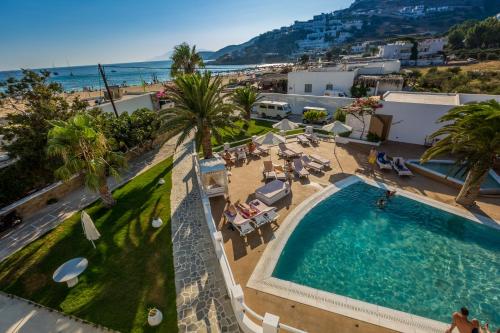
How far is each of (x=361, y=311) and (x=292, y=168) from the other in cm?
939

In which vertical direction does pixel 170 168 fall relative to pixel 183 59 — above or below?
below

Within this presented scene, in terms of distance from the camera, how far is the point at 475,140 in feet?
34.9

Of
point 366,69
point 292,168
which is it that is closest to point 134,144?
point 292,168

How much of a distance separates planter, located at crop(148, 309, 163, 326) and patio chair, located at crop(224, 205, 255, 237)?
4.20 m

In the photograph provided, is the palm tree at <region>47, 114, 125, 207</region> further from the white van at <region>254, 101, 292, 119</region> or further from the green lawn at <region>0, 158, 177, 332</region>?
the white van at <region>254, 101, 292, 119</region>

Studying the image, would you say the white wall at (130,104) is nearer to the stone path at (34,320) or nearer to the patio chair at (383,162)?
the stone path at (34,320)

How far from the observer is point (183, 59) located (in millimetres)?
32281

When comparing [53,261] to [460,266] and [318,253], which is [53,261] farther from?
[460,266]

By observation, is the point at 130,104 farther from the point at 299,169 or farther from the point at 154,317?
the point at 154,317

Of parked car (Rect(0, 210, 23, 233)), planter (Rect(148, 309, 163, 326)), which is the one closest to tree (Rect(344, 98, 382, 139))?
planter (Rect(148, 309, 163, 326))

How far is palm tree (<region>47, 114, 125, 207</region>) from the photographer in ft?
33.9

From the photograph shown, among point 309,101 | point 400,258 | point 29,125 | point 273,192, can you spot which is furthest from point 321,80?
point 29,125

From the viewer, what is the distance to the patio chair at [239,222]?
33.3ft

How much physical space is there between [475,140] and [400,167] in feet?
15.2
